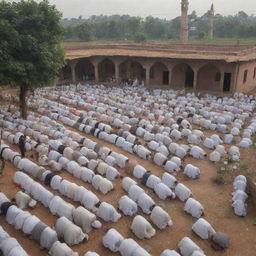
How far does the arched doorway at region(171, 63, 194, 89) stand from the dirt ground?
1527 centimetres

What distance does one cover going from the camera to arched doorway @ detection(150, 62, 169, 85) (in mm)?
26828

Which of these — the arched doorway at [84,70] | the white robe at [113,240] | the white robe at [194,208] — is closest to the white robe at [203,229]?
the white robe at [194,208]

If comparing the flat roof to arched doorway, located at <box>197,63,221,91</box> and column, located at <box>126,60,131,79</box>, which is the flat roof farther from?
arched doorway, located at <box>197,63,221,91</box>

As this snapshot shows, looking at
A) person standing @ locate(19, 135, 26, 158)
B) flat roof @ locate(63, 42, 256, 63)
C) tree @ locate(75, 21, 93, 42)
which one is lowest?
person standing @ locate(19, 135, 26, 158)

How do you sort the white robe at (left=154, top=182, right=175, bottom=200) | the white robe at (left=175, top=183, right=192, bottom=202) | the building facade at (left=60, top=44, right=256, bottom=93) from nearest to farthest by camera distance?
the white robe at (left=175, top=183, right=192, bottom=202)
the white robe at (left=154, top=182, right=175, bottom=200)
the building facade at (left=60, top=44, right=256, bottom=93)

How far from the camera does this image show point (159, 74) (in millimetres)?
27203

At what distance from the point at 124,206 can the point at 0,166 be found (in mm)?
5881

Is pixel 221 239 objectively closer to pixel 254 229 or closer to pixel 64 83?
pixel 254 229

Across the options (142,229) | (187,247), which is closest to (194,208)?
(187,247)

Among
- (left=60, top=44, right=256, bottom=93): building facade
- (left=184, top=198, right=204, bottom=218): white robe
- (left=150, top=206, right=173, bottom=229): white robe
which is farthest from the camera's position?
(left=60, top=44, right=256, bottom=93): building facade

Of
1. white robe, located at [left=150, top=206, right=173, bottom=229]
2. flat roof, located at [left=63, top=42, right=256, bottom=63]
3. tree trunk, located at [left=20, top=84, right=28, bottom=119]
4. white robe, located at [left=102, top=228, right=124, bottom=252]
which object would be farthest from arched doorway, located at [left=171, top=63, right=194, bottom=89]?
white robe, located at [left=102, top=228, right=124, bottom=252]

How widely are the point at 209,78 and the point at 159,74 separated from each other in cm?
452

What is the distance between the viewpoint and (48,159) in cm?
1288

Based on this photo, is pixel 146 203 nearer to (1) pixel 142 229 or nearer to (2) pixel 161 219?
(2) pixel 161 219
